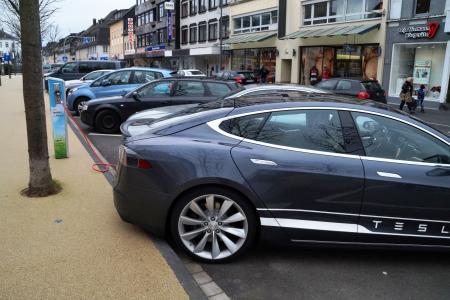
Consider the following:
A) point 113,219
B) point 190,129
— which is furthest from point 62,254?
point 190,129

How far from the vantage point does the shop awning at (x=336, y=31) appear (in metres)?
23.6

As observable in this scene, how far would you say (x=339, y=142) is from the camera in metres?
3.96

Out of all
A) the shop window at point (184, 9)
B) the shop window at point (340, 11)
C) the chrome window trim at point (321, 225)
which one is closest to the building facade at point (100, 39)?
the shop window at point (184, 9)

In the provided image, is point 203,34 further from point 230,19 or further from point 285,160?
point 285,160

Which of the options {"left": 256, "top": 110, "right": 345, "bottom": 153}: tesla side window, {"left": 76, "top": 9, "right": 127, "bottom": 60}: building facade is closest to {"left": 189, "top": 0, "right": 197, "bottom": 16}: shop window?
{"left": 76, "top": 9, "right": 127, "bottom": 60}: building facade

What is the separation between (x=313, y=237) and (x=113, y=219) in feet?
6.94

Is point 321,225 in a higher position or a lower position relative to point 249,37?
lower

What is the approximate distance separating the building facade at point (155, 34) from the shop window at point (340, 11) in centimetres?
2608

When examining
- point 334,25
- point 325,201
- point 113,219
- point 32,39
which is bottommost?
point 113,219

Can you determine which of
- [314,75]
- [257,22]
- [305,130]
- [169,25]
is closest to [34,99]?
[305,130]

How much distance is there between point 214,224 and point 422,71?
68.8 ft

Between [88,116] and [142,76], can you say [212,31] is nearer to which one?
[142,76]

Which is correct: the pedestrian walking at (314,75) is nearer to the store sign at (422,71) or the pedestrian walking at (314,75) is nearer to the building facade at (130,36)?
the store sign at (422,71)

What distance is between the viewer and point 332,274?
3859 mm
